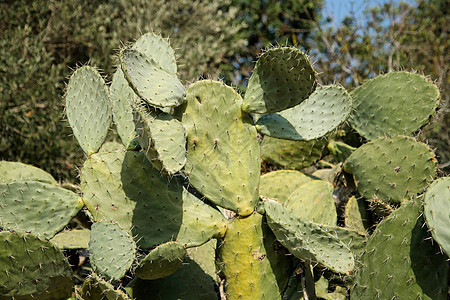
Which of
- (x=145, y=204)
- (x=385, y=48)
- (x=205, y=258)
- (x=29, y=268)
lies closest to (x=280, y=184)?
(x=205, y=258)

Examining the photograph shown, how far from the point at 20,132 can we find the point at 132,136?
131 inches

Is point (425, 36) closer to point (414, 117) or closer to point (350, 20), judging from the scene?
point (350, 20)

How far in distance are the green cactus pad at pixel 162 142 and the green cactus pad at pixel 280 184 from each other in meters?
0.73

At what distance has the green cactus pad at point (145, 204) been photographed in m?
1.74

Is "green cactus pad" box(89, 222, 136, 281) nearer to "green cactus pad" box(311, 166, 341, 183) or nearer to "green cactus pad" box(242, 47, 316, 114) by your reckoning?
"green cactus pad" box(242, 47, 316, 114)

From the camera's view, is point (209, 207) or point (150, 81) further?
point (209, 207)

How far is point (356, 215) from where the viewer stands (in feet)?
7.13

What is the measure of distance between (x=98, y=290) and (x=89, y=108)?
743 millimetres

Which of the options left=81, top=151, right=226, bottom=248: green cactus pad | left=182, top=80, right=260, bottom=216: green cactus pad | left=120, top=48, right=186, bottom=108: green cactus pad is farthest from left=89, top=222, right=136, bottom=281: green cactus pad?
left=120, top=48, right=186, bottom=108: green cactus pad

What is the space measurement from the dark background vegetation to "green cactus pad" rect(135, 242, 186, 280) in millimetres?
2015

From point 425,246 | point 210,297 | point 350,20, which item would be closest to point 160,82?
point 210,297

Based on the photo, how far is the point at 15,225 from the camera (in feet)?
5.71

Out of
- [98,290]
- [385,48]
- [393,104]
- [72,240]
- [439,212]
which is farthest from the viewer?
[385,48]

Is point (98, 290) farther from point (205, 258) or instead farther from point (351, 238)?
point (351, 238)
